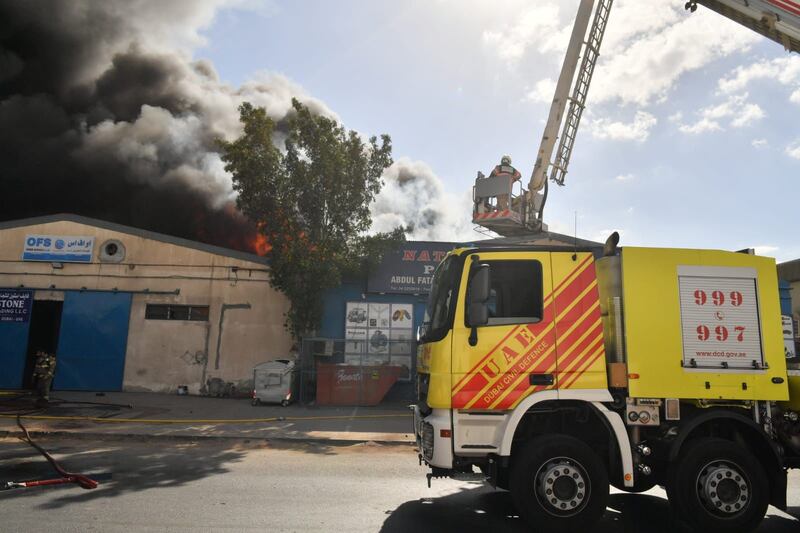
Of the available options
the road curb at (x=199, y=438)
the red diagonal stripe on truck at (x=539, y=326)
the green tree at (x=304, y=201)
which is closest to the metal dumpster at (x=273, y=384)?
the green tree at (x=304, y=201)

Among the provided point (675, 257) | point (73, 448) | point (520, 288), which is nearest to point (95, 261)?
point (73, 448)

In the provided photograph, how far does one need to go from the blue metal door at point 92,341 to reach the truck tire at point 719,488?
51.2 feet

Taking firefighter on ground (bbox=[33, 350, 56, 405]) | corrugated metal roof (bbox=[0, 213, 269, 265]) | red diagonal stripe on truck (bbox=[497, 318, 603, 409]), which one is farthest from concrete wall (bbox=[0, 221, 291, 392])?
red diagonal stripe on truck (bbox=[497, 318, 603, 409])

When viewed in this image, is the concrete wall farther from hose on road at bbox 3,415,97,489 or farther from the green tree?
hose on road at bbox 3,415,97,489

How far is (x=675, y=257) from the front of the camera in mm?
4910

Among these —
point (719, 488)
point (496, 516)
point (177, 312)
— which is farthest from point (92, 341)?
point (719, 488)

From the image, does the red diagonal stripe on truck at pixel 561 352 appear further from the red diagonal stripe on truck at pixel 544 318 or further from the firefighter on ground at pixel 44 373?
the firefighter on ground at pixel 44 373

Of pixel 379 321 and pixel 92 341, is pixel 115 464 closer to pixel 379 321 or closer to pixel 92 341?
pixel 379 321

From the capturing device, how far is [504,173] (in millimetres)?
12727

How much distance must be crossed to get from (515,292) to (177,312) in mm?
13618

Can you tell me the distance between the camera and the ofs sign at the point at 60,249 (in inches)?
626

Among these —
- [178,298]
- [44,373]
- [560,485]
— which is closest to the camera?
[560,485]

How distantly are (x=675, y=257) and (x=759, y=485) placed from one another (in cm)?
214

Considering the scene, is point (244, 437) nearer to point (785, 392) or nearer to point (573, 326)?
point (573, 326)
